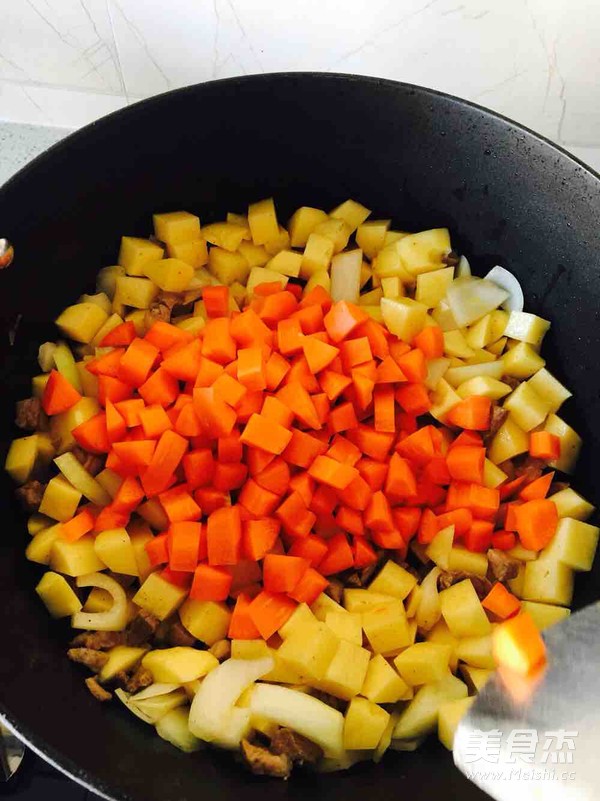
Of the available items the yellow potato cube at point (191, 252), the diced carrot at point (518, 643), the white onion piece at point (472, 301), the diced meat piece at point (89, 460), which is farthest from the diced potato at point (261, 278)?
the diced carrot at point (518, 643)

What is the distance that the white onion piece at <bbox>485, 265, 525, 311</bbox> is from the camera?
159cm

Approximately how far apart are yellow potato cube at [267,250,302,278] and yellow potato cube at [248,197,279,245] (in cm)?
6

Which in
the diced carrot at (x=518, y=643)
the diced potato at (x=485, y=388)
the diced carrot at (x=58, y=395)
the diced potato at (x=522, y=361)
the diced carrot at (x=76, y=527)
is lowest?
the diced carrot at (x=518, y=643)

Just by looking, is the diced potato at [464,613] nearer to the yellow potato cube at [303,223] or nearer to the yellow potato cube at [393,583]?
the yellow potato cube at [393,583]

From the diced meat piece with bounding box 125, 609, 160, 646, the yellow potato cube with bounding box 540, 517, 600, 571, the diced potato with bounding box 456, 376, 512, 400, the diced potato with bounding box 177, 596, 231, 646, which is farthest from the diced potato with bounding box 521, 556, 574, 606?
the diced meat piece with bounding box 125, 609, 160, 646

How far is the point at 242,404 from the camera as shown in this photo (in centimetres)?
139

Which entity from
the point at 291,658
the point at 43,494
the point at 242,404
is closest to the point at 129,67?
the point at 242,404

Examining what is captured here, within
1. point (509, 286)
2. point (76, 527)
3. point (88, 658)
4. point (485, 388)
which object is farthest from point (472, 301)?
point (88, 658)

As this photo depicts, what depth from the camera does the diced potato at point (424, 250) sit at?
1.62m

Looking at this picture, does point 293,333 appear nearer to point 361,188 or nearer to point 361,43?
point 361,188

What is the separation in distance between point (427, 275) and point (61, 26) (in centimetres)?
93

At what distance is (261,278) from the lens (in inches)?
63.8

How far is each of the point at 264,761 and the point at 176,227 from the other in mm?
1015

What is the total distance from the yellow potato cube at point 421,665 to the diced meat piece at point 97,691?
1.55ft
